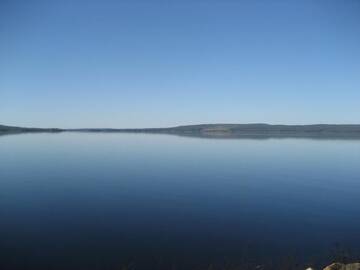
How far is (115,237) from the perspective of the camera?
13234 millimetres

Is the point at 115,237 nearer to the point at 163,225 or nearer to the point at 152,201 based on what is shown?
the point at 163,225

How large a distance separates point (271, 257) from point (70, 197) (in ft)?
42.0

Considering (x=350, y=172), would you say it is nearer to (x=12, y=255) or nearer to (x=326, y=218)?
(x=326, y=218)

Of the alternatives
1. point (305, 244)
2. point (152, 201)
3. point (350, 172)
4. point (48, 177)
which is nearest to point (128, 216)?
point (152, 201)

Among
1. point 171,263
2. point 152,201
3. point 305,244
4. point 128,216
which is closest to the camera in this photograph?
point 171,263

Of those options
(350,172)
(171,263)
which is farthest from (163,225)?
(350,172)

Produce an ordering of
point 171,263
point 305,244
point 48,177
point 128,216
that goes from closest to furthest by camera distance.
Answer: point 171,263
point 305,244
point 128,216
point 48,177

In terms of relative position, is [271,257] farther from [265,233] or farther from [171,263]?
[171,263]

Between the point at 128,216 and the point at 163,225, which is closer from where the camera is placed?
the point at 163,225

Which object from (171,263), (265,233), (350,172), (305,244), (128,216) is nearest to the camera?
(171,263)

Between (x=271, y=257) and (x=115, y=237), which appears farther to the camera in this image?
(x=115, y=237)

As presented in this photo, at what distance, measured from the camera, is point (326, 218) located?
16672 millimetres

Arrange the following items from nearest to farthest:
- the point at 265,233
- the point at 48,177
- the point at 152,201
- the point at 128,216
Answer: the point at 265,233, the point at 128,216, the point at 152,201, the point at 48,177

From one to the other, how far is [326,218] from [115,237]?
10.5 metres
